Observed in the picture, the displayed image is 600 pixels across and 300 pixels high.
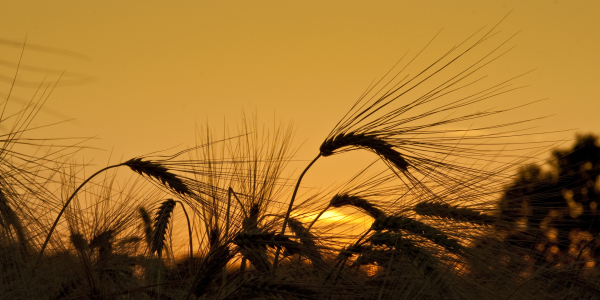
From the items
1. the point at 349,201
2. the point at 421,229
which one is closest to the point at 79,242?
the point at 349,201

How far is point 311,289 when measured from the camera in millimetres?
1765

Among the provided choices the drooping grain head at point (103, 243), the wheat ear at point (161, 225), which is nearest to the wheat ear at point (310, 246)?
the wheat ear at point (161, 225)

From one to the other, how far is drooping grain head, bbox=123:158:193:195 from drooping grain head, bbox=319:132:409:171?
648 millimetres

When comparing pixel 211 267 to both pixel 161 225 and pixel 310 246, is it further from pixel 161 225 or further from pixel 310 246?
pixel 161 225

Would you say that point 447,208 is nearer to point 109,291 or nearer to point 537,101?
point 537,101

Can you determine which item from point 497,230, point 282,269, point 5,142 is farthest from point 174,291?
point 497,230

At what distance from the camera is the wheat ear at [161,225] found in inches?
108

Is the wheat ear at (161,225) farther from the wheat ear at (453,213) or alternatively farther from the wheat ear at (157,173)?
the wheat ear at (453,213)

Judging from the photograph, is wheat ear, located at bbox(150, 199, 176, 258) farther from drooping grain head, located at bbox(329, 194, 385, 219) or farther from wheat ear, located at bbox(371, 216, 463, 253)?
wheat ear, located at bbox(371, 216, 463, 253)

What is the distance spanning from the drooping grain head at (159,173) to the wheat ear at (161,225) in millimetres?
507

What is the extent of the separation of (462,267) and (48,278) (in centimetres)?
207

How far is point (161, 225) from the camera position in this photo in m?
2.85

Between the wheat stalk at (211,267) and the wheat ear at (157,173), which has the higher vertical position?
the wheat ear at (157,173)

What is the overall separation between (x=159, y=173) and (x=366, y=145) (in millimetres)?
925
